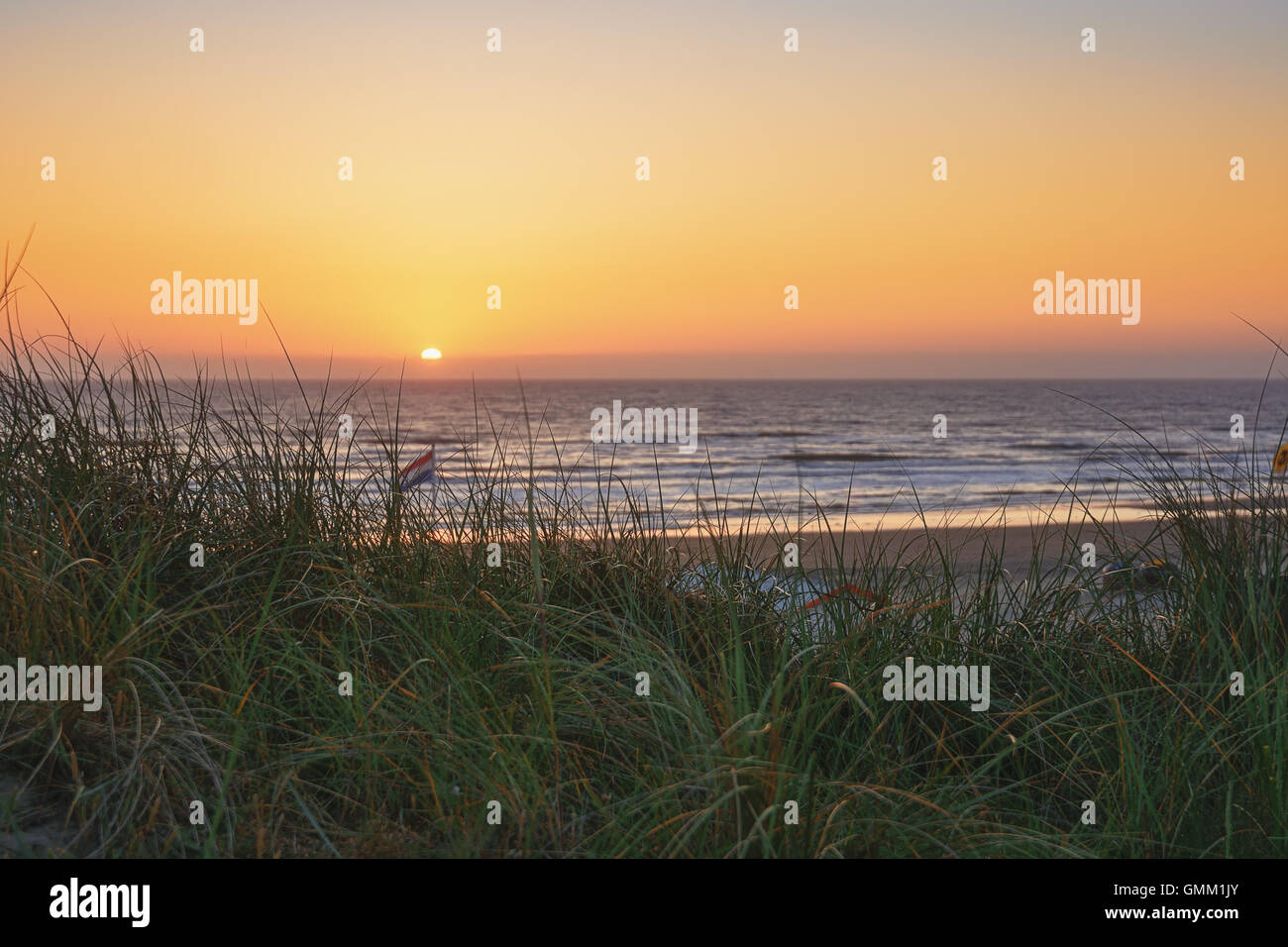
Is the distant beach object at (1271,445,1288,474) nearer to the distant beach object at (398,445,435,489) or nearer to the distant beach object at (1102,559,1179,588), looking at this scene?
the distant beach object at (1102,559,1179,588)

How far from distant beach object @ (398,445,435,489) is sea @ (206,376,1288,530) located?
0.24ft

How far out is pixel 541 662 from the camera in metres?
2.84

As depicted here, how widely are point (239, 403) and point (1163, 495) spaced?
413 cm

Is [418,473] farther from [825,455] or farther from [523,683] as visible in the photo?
[825,455]

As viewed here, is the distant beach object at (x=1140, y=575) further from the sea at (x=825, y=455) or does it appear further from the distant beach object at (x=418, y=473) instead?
the distant beach object at (x=418, y=473)

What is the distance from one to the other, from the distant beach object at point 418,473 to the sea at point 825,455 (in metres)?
0.07

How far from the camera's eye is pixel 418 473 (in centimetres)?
469

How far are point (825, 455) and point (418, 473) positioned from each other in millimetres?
29183

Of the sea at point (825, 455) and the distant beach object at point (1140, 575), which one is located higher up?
the sea at point (825, 455)

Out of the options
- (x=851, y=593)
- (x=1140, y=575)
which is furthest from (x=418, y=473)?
(x=1140, y=575)

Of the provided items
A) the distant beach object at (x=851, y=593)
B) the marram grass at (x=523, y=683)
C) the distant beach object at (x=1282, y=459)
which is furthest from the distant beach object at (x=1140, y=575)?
the distant beach object at (x=851, y=593)

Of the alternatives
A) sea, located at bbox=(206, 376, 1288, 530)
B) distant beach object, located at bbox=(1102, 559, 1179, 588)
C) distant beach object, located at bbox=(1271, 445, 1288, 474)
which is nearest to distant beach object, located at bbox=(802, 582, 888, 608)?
sea, located at bbox=(206, 376, 1288, 530)

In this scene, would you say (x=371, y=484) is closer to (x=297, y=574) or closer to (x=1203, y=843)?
(x=297, y=574)

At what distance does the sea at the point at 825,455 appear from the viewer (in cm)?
452
